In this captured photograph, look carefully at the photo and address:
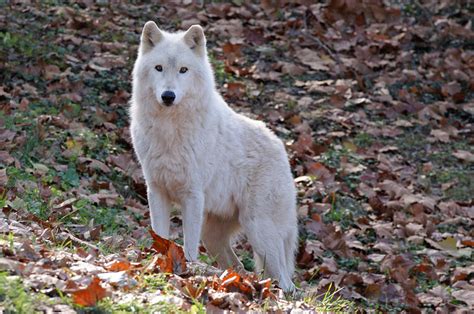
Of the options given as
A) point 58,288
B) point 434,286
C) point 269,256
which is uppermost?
point 58,288

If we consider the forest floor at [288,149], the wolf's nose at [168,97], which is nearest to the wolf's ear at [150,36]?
the wolf's nose at [168,97]

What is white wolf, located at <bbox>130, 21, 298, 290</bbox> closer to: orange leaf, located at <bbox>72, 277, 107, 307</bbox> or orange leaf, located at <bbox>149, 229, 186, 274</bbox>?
orange leaf, located at <bbox>149, 229, 186, 274</bbox>

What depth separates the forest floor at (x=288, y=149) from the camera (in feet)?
15.9

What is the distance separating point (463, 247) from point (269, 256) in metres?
2.55

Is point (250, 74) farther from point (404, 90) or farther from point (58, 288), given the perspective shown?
point (58, 288)

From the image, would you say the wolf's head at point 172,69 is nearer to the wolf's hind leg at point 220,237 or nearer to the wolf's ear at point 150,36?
the wolf's ear at point 150,36

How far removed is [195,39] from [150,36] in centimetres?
38

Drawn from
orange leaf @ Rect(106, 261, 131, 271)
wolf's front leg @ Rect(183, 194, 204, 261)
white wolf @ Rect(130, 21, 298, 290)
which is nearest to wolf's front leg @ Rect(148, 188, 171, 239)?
white wolf @ Rect(130, 21, 298, 290)

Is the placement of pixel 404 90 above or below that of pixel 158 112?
below

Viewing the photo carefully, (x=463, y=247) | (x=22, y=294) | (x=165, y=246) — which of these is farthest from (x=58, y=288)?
(x=463, y=247)

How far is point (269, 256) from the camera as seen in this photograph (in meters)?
7.13

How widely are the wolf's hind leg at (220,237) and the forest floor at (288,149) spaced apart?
128 millimetres

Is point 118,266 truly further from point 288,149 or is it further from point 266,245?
point 288,149

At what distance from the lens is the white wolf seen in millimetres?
6555
